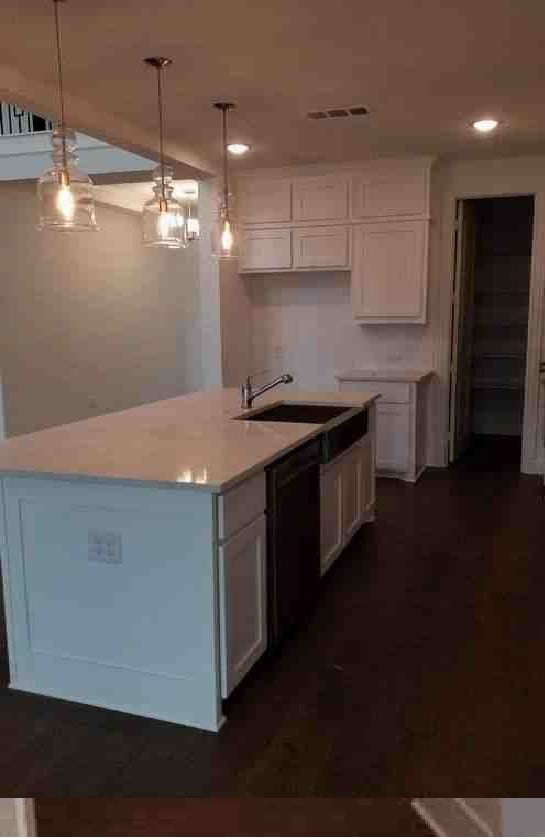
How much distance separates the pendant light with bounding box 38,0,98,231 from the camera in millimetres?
Result: 2660

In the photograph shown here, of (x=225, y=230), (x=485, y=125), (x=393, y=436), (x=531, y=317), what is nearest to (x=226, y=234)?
(x=225, y=230)

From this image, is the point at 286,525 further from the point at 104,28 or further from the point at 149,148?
the point at 149,148

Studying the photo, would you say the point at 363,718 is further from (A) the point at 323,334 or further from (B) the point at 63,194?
(A) the point at 323,334

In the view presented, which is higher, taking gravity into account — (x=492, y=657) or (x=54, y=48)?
(x=54, y=48)

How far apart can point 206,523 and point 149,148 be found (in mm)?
3247

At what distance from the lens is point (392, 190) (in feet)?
18.6

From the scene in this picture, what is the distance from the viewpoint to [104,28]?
293 cm

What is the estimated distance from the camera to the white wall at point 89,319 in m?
6.21

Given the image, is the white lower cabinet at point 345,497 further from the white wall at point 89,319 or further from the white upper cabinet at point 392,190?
the white wall at point 89,319

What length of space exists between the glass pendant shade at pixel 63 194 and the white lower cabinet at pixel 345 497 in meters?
1.63

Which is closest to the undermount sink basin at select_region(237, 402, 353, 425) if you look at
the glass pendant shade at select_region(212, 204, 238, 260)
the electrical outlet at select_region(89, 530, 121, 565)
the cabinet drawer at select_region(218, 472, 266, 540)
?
the glass pendant shade at select_region(212, 204, 238, 260)

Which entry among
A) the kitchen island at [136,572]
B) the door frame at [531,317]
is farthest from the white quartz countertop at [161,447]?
the door frame at [531,317]

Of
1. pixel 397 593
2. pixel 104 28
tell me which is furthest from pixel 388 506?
pixel 104 28

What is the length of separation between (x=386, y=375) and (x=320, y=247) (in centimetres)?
127
